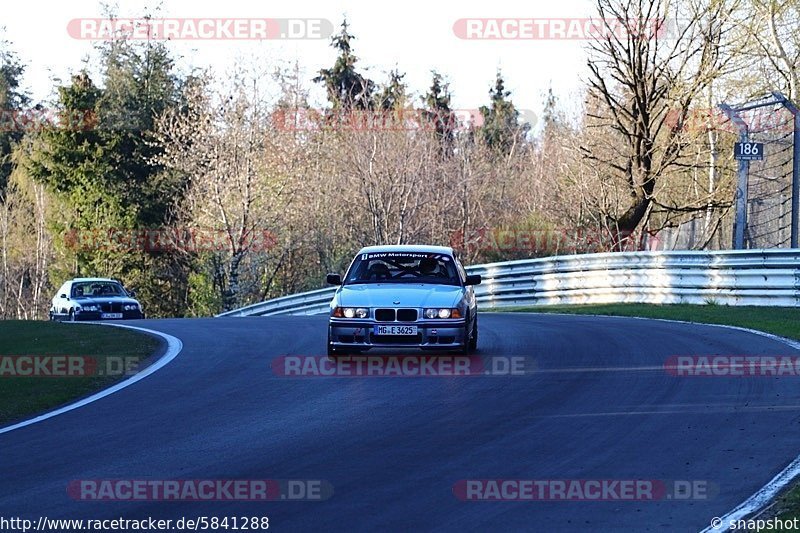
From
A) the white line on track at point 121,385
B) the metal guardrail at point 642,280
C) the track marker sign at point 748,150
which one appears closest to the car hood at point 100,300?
the metal guardrail at point 642,280

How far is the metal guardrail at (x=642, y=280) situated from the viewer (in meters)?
22.3

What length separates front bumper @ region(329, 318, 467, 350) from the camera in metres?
14.3

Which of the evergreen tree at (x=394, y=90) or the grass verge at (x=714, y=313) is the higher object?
the evergreen tree at (x=394, y=90)

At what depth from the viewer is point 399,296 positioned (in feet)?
47.7

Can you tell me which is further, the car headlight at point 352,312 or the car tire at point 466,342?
the car tire at point 466,342

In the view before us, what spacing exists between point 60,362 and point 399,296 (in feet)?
15.2

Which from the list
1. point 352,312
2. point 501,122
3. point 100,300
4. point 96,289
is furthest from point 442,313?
point 501,122

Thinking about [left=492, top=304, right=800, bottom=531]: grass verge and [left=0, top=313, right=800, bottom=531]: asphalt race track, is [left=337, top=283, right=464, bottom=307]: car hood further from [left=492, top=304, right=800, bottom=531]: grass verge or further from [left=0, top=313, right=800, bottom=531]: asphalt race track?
[left=492, top=304, right=800, bottom=531]: grass verge

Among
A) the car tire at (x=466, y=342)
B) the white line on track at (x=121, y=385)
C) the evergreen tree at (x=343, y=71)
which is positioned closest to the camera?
the white line on track at (x=121, y=385)

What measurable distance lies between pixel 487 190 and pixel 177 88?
58.4ft

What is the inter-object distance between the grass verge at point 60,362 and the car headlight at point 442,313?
3718 mm

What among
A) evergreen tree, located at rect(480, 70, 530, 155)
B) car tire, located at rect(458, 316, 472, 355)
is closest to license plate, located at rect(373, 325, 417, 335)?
car tire, located at rect(458, 316, 472, 355)

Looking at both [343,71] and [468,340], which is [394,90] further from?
[468,340]

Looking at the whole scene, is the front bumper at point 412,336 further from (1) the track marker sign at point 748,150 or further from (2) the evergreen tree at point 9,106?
(2) the evergreen tree at point 9,106
